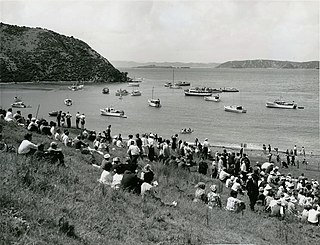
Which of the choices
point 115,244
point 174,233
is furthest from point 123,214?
point 115,244

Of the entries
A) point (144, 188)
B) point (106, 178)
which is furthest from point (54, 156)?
point (144, 188)

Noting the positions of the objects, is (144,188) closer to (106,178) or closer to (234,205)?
(106,178)

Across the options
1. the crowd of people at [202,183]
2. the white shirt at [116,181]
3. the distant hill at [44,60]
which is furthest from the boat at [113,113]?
the distant hill at [44,60]

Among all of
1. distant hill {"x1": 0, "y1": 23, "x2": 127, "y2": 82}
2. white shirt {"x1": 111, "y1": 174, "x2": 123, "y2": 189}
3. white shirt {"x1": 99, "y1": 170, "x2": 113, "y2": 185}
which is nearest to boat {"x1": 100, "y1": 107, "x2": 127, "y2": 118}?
white shirt {"x1": 99, "y1": 170, "x2": 113, "y2": 185}

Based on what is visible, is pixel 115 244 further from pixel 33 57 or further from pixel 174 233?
pixel 33 57

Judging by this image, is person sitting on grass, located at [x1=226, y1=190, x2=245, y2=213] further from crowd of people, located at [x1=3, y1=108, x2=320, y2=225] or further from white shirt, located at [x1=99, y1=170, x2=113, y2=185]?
white shirt, located at [x1=99, y1=170, x2=113, y2=185]

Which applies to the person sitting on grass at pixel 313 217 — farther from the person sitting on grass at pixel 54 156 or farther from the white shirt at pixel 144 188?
the person sitting on grass at pixel 54 156
